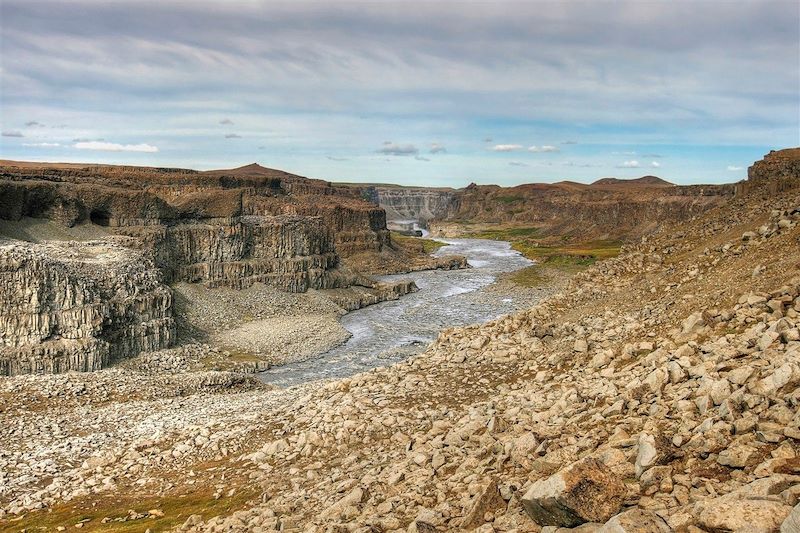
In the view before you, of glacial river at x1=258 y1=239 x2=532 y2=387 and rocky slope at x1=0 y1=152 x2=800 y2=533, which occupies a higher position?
rocky slope at x1=0 y1=152 x2=800 y2=533

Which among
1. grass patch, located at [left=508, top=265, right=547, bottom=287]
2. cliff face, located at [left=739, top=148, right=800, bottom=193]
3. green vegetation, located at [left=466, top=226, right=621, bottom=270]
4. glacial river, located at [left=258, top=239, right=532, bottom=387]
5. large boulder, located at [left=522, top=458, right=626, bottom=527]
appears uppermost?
cliff face, located at [left=739, top=148, right=800, bottom=193]

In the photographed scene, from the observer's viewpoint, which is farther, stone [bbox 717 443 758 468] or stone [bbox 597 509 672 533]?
stone [bbox 717 443 758 468]

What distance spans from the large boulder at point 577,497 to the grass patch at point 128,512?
388 inches

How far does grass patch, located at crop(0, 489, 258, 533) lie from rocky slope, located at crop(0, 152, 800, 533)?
90 mm

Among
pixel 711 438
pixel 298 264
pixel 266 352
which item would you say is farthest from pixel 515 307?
pixel 711 438

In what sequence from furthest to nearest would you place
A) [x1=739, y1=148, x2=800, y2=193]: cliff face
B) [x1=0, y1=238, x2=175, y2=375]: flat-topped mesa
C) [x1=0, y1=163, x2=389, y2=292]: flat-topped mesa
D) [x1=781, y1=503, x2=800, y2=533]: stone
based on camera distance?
1. [x1=0, y1=163, x2=389, y2=292]: flat-topped mesa
2. [x1=0, y1=238, x2=175, y2=375]: flat-topped mesa
3. [x1=739, y1=148, x2=800, y2=193]: cliff face
4. [x1=781, y1=503, x2=800, y2=533]: stone

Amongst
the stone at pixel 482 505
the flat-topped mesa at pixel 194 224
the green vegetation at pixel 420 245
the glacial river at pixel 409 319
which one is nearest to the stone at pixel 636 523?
the stone at pixel 482 505

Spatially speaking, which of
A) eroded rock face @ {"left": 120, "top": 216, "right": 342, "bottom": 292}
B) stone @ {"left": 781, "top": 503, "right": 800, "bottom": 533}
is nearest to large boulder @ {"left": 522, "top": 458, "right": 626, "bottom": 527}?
stone @ {"left": 781, "top": 503, "right": 800, "bottom": 533}

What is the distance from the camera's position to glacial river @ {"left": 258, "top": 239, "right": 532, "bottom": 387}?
50156 mm

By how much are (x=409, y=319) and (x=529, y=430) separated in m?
56.3

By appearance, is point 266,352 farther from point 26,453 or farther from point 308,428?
point 308,428

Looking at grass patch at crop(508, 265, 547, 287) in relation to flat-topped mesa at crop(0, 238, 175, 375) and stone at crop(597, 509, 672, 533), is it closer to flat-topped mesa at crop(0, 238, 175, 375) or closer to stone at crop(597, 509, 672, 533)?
flat-topped mesa at crop(0, 238, 175, 375)

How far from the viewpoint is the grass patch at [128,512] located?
1766 cm

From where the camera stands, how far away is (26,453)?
27.2 meters
